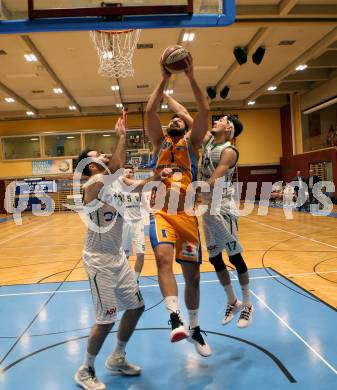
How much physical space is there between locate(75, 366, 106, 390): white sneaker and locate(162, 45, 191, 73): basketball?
264 centimetres

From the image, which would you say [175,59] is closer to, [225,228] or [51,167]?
[225,228]

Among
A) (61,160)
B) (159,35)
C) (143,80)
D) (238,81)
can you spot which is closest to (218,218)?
(159,35)

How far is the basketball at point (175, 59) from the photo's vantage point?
342cm

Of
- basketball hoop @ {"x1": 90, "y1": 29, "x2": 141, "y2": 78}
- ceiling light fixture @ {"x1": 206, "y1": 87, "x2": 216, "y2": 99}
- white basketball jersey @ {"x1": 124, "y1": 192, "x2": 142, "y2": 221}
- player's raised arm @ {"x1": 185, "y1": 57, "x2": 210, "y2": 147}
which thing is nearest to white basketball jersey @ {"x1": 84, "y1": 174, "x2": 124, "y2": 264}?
player's raised arm @ {"x1": 185, "y1": 57, "x2": 210, "y2": 147}

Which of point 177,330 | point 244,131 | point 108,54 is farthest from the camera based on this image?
point 244,131

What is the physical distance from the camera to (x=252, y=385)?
3.35 meters

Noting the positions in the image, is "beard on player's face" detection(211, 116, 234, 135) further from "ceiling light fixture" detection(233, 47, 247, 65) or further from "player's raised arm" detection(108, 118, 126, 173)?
"ceiling light fixture" detection(233, 47, 247, 65)

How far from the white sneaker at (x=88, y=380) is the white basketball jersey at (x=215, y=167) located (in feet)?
6.76

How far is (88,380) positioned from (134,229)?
9.88ft

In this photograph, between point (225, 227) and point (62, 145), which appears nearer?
point (225, 227)

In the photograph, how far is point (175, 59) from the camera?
11.2 ft

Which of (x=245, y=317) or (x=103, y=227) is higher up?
(x=103, y=227)

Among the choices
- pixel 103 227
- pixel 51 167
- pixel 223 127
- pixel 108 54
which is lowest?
pixel 103 227

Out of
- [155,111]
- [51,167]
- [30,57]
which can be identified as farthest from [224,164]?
[51,167]
